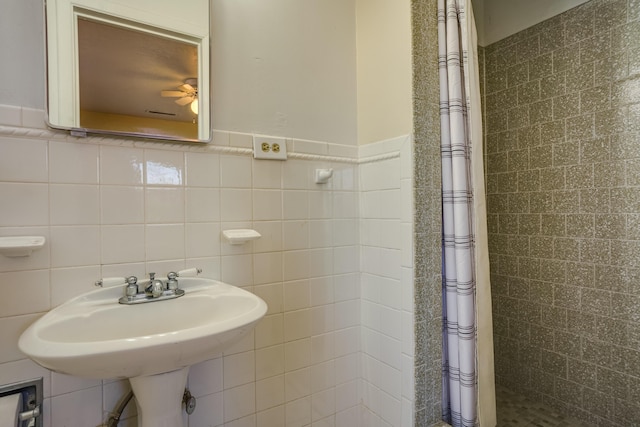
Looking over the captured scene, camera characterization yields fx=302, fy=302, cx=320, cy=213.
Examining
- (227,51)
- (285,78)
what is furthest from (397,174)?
(227,51)

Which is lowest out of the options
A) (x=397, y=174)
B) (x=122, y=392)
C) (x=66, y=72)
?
(x=122, y=392)

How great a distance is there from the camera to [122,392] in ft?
3.12

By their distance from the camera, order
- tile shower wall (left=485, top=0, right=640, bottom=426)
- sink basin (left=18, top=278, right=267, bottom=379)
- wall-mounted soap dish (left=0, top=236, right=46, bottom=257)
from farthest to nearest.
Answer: tile shower wall (left=485, top=0, right=640, bottom=426)
wall-mounted soap dish (left=0, top=236, right=46, bottom=257)
sink basin (left=18, top=278, right=267, bottom=379)

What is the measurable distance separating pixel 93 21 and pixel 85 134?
353mm

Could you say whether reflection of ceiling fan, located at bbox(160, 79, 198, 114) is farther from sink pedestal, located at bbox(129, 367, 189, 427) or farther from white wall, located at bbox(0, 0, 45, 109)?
sink pedestal, located at bbox(129, 367, 189, 427)

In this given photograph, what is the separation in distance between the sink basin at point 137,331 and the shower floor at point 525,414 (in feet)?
5.84

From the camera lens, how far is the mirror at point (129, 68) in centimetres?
89

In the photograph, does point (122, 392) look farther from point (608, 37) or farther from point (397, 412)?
point (608, 37)

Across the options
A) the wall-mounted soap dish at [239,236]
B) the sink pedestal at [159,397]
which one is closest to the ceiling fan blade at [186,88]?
the wall-mounted soap dish at [239,236]

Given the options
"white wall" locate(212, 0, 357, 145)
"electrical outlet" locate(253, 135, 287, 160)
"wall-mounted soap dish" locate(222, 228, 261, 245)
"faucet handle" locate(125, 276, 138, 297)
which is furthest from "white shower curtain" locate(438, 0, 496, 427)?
"faucet handle" locate(125, 276, 138, 297)

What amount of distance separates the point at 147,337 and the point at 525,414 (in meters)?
2.14

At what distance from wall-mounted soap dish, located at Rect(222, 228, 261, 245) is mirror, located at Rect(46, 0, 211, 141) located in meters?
0.35

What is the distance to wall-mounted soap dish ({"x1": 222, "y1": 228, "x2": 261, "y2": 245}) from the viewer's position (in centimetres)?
105

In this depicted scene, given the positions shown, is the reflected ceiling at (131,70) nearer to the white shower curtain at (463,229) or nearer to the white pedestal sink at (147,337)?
the white pedestal sink at (147,337)
